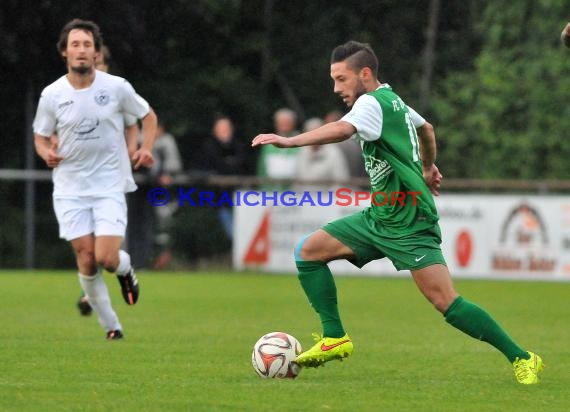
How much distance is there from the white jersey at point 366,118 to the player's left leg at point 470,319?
824mm

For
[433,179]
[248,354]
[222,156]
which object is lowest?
[248,354]

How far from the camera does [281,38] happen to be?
26.9 m

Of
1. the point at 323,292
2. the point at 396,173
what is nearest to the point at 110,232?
the point at 323,292

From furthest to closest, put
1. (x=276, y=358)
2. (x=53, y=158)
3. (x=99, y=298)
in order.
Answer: (x=99, y=298) < (x=53, y=158) < (x=276, y=358)

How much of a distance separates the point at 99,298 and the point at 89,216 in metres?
0.61

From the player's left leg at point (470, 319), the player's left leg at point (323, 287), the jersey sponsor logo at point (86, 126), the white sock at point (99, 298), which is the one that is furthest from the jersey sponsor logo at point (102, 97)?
the player's left leg at point (470, 319)

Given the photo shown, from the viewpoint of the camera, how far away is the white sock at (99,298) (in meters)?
11.1

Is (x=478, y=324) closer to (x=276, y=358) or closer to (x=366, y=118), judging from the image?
(x=276, y=358)

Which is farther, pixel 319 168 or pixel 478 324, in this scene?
pixel 319 168

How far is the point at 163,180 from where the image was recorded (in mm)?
21094

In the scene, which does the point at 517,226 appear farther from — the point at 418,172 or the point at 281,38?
the point at 418,172

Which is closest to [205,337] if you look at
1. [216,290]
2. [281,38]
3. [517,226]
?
[216,290]

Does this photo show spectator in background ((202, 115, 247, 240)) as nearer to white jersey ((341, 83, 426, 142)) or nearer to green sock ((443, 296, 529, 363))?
white jersey ((341, 83, 426, 142))

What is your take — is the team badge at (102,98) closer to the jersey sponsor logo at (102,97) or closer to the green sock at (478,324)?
the jersey sponsor logo at (102,97)
